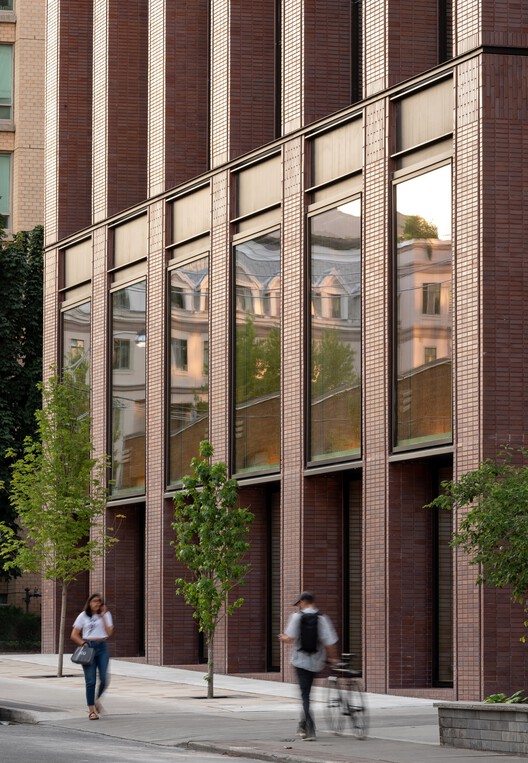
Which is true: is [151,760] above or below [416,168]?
below

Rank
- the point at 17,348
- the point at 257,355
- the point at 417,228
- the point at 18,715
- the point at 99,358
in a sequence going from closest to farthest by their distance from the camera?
the point at 18,715 → the point at 417,228 → the point at 257,355 → the point at 99,358 → the point at 17,348

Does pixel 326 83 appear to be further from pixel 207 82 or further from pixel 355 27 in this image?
pixel 207 82

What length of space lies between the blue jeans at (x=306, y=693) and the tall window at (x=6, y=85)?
4058cm

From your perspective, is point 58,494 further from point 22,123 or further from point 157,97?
point 22,123

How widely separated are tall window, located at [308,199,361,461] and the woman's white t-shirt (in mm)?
6922

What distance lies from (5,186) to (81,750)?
40.8 metres

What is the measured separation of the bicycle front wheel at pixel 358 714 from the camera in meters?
18.8

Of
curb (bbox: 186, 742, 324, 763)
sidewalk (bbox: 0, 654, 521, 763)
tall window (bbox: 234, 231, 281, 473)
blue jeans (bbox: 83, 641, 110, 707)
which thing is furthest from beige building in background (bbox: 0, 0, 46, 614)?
curb (bbox: 186, 742, 324, 763)

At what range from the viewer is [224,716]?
2239 centimetres

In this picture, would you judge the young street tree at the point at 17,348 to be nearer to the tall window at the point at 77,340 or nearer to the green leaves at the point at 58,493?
the tall window at the point at 77,340

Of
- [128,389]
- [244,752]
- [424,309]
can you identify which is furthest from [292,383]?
[244,752]

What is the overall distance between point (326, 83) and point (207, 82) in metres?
6.19

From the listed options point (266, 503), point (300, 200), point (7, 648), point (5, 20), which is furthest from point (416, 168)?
point (5, 20)

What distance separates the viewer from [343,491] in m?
29.2
